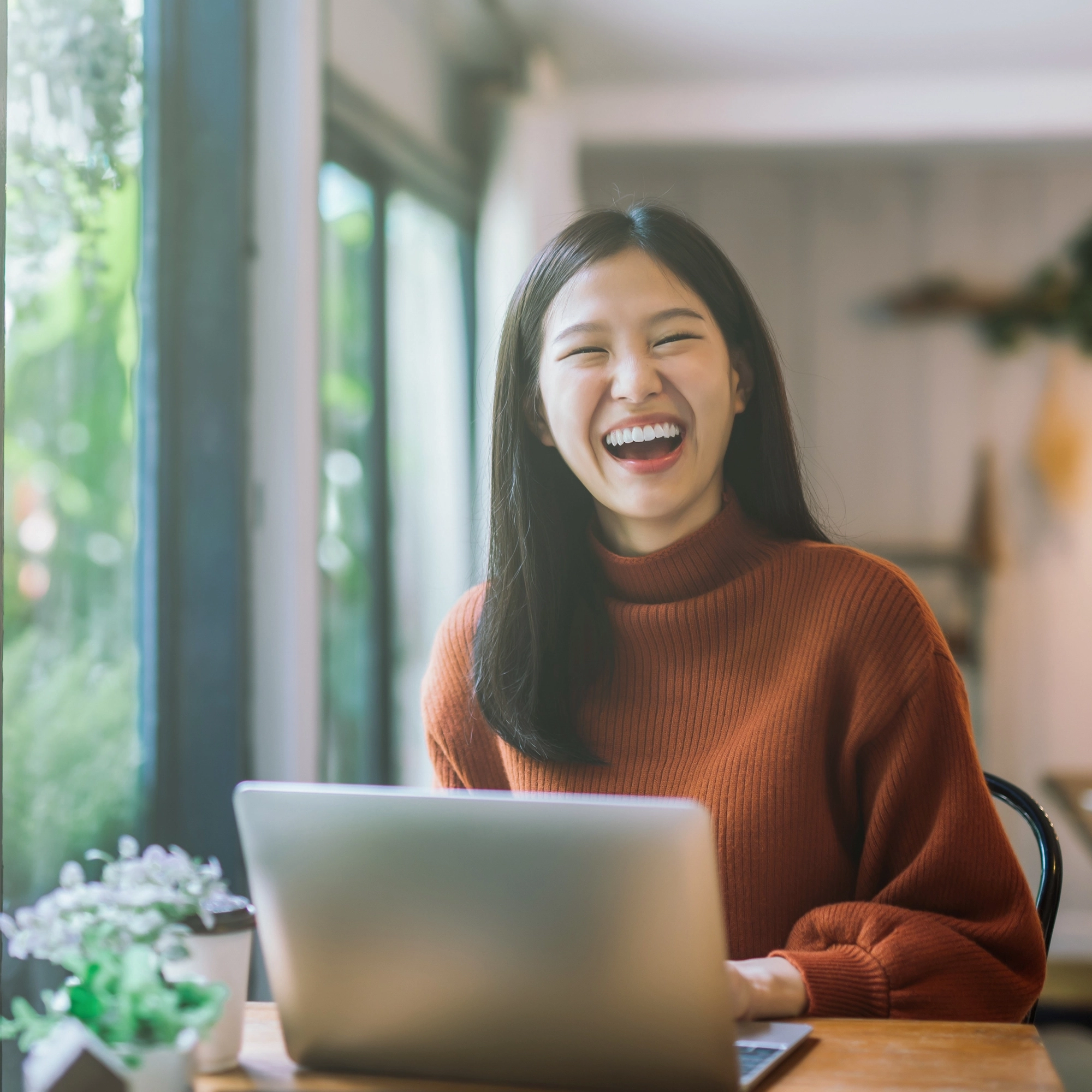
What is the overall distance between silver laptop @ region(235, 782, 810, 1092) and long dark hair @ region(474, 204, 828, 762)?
1.32ft

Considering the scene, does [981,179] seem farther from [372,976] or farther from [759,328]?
[372,976]

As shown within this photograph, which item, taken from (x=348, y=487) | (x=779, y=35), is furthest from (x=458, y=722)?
(x=779, y=35)

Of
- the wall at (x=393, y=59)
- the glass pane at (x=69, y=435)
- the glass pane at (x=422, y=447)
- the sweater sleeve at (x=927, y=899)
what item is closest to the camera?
the sweater sleeve at (x=927, y=899)

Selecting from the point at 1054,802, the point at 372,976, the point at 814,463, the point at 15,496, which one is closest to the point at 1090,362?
the point at 814,463

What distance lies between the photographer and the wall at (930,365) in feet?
12.6

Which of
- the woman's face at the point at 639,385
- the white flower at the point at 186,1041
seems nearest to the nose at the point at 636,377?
the woman's face at the point at 639,385

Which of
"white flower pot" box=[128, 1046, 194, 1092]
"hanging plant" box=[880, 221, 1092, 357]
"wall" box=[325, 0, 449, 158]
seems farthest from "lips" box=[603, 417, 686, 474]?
"hanging plant" box=[880, 221, 1092, 357]

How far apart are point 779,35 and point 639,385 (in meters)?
2.53

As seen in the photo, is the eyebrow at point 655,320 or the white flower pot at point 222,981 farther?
the eyebrow at point 655,320

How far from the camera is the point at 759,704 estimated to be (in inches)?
42.6

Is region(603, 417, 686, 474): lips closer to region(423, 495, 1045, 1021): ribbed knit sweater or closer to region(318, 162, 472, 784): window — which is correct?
region(423, 495, 1045, 1021): ribbed knit sweater

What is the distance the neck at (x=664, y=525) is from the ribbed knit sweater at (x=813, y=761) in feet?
0.06

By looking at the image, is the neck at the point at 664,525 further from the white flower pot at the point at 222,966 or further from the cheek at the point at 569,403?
the white flower pot at the point at 222,966

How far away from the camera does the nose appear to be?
1.12 metres
